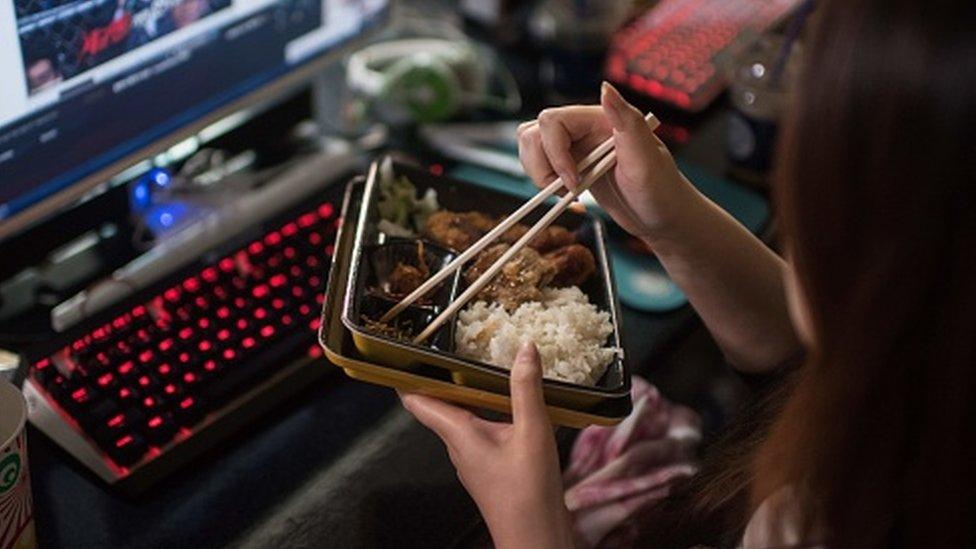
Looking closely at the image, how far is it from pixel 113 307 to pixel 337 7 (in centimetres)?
39

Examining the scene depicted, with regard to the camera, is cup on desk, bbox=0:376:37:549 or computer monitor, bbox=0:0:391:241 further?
computer monitor, bbox=0:0:391:241

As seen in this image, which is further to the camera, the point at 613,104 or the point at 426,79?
the point at 426,79

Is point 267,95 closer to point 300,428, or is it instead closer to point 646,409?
point 300,428

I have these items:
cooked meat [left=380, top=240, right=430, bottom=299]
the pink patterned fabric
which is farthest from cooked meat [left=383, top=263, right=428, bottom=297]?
the pink patterned fabric

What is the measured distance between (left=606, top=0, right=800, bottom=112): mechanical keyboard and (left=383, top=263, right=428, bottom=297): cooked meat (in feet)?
1.98

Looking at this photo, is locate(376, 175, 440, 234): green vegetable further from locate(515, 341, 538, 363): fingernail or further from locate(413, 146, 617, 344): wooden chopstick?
locate(515, 341, 538, 363): fingernail

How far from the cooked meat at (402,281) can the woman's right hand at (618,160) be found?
127mm

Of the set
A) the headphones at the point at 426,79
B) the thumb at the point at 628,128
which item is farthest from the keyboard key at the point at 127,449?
the headphones at the point at 426,79

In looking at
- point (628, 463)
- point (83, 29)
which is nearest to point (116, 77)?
point (83, 29)

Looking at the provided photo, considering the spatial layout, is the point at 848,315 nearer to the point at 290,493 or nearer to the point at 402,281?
the point at 402,281

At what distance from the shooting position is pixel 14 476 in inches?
Result: 27.1

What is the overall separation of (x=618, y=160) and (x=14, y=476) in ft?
1.55

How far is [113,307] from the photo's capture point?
3.06 ft

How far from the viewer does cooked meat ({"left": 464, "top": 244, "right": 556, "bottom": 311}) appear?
0.83m
